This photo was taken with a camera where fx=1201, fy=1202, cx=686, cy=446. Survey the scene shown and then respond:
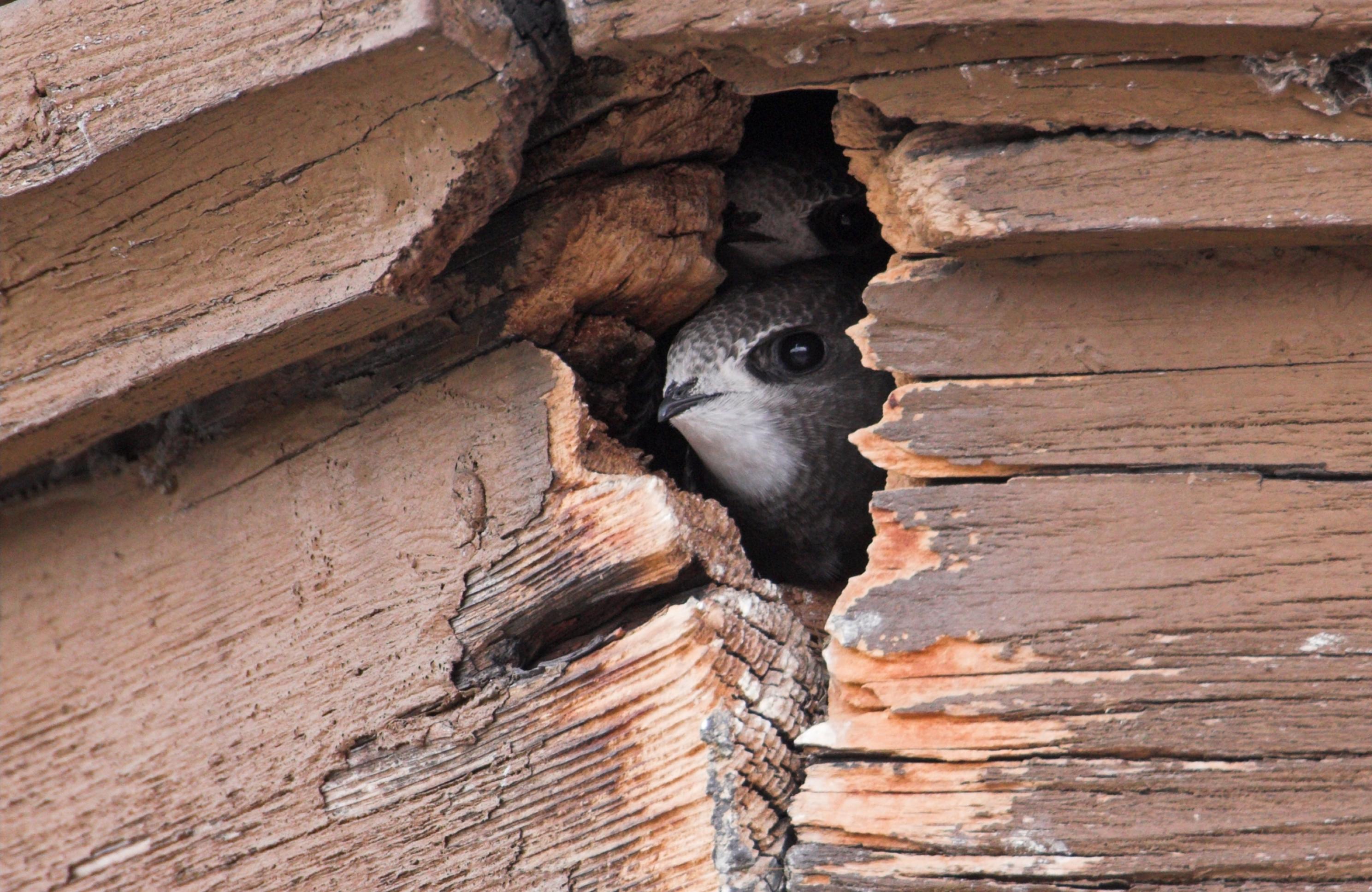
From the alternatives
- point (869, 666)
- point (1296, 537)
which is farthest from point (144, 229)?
point (1296, 537)

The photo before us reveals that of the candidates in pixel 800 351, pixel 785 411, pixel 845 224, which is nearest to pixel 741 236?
pixel 845 224

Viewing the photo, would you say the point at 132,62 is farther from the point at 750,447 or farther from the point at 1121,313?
the point at 750,447

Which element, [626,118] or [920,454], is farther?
[626,118]

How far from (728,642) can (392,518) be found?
0.71 meters

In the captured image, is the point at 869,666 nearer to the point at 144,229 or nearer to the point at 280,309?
the point at 280,309

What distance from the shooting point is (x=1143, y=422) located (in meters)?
1.82

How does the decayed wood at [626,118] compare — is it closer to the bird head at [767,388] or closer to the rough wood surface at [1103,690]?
the bird head at [767,388]

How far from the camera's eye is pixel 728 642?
194cm

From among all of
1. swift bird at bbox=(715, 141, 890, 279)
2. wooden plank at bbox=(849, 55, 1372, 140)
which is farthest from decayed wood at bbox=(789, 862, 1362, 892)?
swift bird at bbox=(715, 141, 890, 279)

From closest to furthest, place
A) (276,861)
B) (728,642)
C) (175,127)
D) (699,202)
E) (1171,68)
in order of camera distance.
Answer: (1171,68) < (175,127) < (728,642) < (276,861) < (699,202)

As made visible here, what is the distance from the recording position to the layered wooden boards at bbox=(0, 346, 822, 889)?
1.92 meters

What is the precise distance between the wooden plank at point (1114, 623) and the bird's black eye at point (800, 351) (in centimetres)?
124

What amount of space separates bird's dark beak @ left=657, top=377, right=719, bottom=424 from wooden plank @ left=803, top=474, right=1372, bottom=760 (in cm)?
105

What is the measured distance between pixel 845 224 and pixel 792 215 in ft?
0.64
